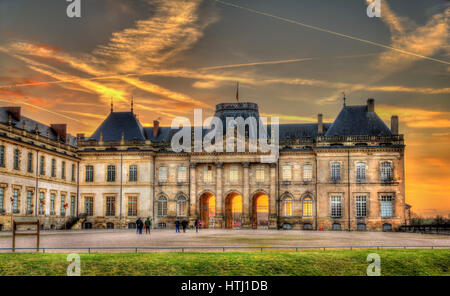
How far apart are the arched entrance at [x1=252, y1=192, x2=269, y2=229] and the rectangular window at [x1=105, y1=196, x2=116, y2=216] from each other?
603 inches

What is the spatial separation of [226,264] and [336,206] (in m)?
40.5

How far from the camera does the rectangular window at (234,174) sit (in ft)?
211

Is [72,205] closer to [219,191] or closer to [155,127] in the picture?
[155,127]

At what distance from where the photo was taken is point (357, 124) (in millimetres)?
63406

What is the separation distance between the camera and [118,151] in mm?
65188

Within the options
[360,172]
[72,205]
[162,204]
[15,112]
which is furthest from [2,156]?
[360,172]

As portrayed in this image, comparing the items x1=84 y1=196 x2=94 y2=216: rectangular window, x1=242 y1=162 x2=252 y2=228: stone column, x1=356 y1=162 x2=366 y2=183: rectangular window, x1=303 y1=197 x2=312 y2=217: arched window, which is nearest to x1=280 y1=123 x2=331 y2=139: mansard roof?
x1=242 y1=162 x2=252 y2=228: stone column

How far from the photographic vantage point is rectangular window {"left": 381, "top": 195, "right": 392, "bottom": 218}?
60375 millimetres

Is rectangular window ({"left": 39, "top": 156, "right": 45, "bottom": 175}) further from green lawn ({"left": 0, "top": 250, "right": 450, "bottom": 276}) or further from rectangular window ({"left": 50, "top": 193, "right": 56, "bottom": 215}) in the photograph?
green lawn ({"left": 0, "top": 250, "right": 450, "bottom": 276})

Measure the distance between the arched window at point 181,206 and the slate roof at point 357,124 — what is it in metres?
17.1

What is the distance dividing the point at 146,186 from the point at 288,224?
626 inches

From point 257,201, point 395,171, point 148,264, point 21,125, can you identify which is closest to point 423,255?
point 148,264
